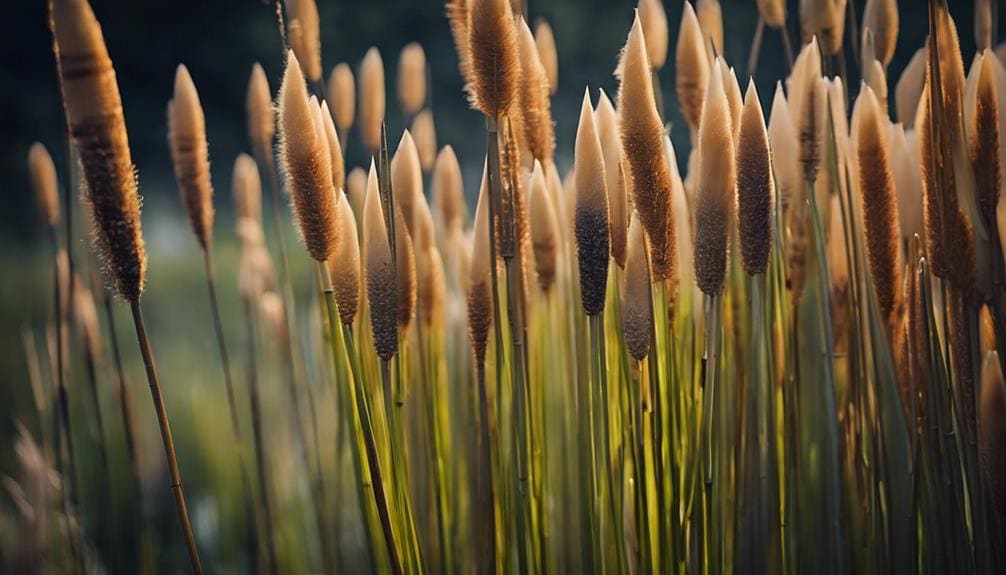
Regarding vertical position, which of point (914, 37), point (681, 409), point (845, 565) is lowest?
point (845, 565)

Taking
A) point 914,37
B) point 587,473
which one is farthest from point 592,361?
point 914,37

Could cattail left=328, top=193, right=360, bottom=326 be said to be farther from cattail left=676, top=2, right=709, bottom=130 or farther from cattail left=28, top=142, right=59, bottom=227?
cattail left=28, top=142, right=59, bottom=227

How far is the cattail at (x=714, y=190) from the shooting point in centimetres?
43

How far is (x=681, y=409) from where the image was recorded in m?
0.58

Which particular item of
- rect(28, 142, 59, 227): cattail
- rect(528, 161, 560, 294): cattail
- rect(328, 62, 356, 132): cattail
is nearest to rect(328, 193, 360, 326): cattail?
rect(528, 161, 560, 294): cattail

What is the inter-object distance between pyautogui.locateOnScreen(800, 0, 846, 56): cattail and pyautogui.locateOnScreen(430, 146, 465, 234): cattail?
27 cm

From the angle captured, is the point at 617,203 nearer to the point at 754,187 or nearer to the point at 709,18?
the point at 754,187

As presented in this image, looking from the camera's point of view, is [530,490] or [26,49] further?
[26,49]

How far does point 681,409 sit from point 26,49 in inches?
140

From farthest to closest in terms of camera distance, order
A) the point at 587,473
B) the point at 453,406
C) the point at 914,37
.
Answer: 1. the point at 914,37
2. the point at 453,406
3. the point at 587,473

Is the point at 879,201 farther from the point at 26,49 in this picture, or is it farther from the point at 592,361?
the point at 26,49

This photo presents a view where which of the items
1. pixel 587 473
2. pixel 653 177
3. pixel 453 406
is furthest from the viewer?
pixel 453 406

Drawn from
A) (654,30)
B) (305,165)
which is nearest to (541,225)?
(305,165)

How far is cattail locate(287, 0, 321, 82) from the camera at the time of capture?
589 mm
